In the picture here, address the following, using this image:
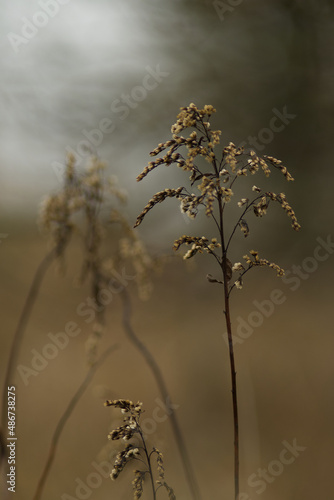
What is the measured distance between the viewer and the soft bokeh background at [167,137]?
176 cm

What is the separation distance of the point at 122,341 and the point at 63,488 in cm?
67

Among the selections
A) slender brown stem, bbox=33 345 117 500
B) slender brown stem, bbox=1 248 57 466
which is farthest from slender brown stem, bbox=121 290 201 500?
slender brown stem, bbox=1 248 57 466

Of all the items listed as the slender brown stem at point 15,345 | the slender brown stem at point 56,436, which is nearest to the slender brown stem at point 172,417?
the slender brown stem at point 56,436

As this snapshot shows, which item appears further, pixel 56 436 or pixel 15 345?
pixel 15 345

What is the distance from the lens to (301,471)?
4.30 ft

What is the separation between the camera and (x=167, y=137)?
236 centimetres

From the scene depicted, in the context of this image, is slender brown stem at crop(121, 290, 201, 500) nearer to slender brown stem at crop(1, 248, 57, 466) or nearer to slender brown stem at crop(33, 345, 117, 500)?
slender brown stem at crop(33, 345, 117, 500)

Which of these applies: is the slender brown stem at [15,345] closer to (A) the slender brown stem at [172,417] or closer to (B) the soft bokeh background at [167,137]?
(B) the soft bokeh background at [167,137]

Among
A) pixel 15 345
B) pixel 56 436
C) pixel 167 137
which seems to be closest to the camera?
pixel 56 436

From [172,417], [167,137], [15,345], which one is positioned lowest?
[172,417]

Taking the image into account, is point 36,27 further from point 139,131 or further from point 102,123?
point 139,131

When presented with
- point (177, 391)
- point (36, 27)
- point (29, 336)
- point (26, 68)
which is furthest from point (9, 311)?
point (36, 27)

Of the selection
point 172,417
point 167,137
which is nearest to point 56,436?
point 172,417

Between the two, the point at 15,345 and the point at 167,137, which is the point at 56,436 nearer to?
the point at 15,345
